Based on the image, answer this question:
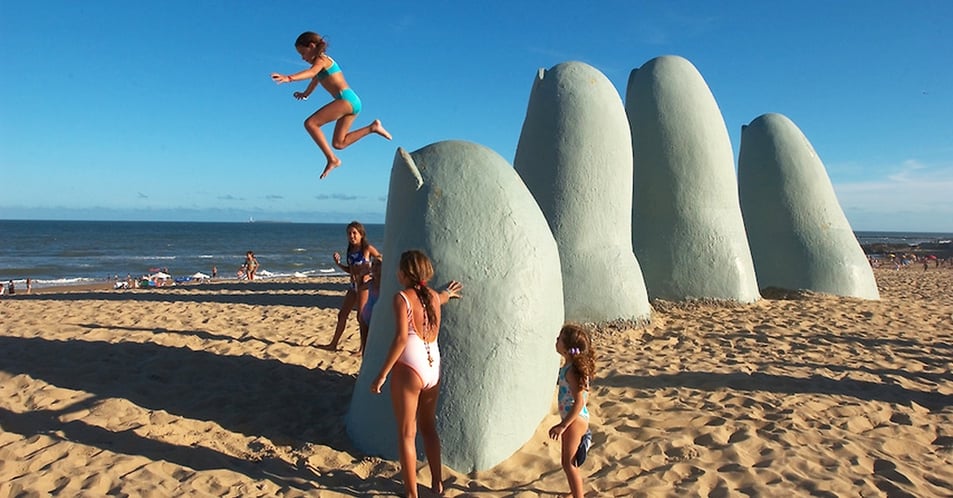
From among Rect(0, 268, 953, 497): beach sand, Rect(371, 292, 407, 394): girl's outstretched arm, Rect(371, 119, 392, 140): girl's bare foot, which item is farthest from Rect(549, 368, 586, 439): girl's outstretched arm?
Rect(371, 119, 392, 140): girl's bare foot

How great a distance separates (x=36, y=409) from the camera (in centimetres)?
419

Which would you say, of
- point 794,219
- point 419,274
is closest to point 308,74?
point 419,274

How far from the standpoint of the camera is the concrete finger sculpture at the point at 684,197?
7.99 metres

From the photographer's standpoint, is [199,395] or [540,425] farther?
[199,395]

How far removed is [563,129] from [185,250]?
4214 cm

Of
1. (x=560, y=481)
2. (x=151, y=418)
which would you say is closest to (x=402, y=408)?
(x=560, y=481)

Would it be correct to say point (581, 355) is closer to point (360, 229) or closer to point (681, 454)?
point (681, 454)

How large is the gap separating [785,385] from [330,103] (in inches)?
159

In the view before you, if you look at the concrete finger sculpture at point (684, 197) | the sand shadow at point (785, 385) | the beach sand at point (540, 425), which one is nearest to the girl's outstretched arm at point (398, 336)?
the beach sand at point (540, 425)

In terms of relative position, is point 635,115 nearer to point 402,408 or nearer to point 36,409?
point 402,408

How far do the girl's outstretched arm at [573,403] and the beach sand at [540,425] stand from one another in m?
0.53

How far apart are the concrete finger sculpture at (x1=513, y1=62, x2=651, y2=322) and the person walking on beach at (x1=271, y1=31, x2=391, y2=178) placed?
356 cm

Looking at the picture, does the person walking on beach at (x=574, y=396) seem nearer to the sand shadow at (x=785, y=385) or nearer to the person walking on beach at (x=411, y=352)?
the person walking on beach at (x=411, y=352)

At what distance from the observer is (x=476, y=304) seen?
3.46 m
